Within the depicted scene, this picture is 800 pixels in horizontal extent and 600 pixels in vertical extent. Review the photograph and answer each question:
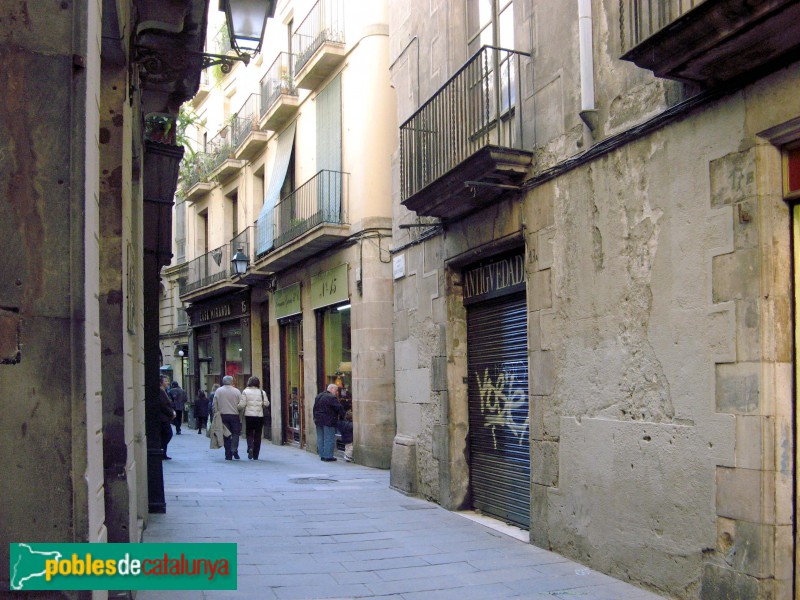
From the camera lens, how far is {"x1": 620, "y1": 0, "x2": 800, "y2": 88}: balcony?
438 centimetres

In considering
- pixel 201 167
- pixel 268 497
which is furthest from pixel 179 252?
pixel 268 497

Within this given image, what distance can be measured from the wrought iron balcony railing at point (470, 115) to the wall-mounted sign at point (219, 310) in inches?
529

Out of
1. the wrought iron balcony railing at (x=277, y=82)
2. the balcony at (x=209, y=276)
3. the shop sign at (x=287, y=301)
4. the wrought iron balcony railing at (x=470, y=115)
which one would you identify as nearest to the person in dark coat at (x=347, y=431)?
the shop sign at (x=287, y=301)

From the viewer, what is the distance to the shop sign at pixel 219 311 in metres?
22.0

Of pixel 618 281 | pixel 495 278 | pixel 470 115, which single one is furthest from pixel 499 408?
pixel 470 115

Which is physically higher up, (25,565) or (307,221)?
(307,221)

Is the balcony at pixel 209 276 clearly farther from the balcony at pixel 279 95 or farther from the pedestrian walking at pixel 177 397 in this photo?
the balcony at pixel 279 95

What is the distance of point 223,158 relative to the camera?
898 inches

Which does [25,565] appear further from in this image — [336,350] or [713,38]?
[336,350]

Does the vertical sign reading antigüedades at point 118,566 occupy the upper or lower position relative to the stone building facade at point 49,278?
lower

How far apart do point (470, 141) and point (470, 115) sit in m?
0.33

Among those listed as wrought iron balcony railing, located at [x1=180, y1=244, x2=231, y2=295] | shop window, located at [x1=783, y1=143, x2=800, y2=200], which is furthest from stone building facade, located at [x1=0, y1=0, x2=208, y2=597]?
wrought iron balcony railing, located at [x1=180, y1=244, x2=231, y2=295]

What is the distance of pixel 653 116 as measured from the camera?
575 cm

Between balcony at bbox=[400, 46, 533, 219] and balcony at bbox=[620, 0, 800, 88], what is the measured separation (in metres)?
2.26
